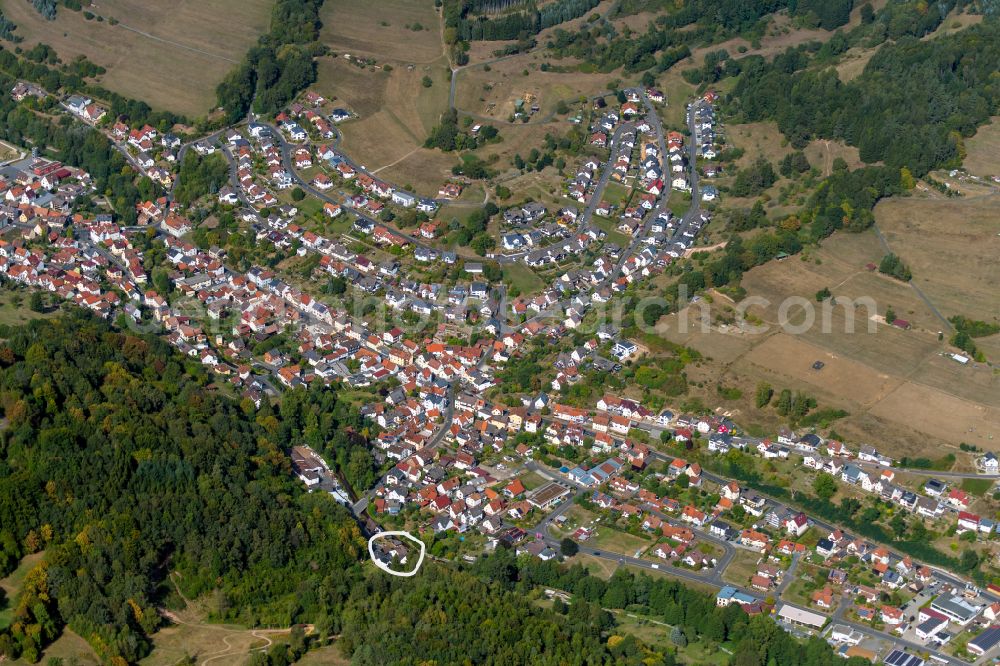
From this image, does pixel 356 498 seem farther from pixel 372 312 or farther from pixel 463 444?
pixel 372 312

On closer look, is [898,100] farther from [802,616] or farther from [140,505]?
[140,505]

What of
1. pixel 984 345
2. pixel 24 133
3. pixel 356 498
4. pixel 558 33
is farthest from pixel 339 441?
pixel 558 33

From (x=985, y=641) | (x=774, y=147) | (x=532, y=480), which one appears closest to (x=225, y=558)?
(x=532, y=480)

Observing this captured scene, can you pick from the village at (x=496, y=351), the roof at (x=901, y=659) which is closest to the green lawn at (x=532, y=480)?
the village at (x=496, y=351)

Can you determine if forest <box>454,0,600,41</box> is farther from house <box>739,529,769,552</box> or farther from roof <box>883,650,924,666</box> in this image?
roof <box>883,650,924,666</box>

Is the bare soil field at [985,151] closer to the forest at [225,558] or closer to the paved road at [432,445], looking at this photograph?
the paved road at [432,445]

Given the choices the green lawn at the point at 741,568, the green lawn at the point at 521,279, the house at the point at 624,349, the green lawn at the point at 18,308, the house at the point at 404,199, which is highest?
the house at the point at 404,199
